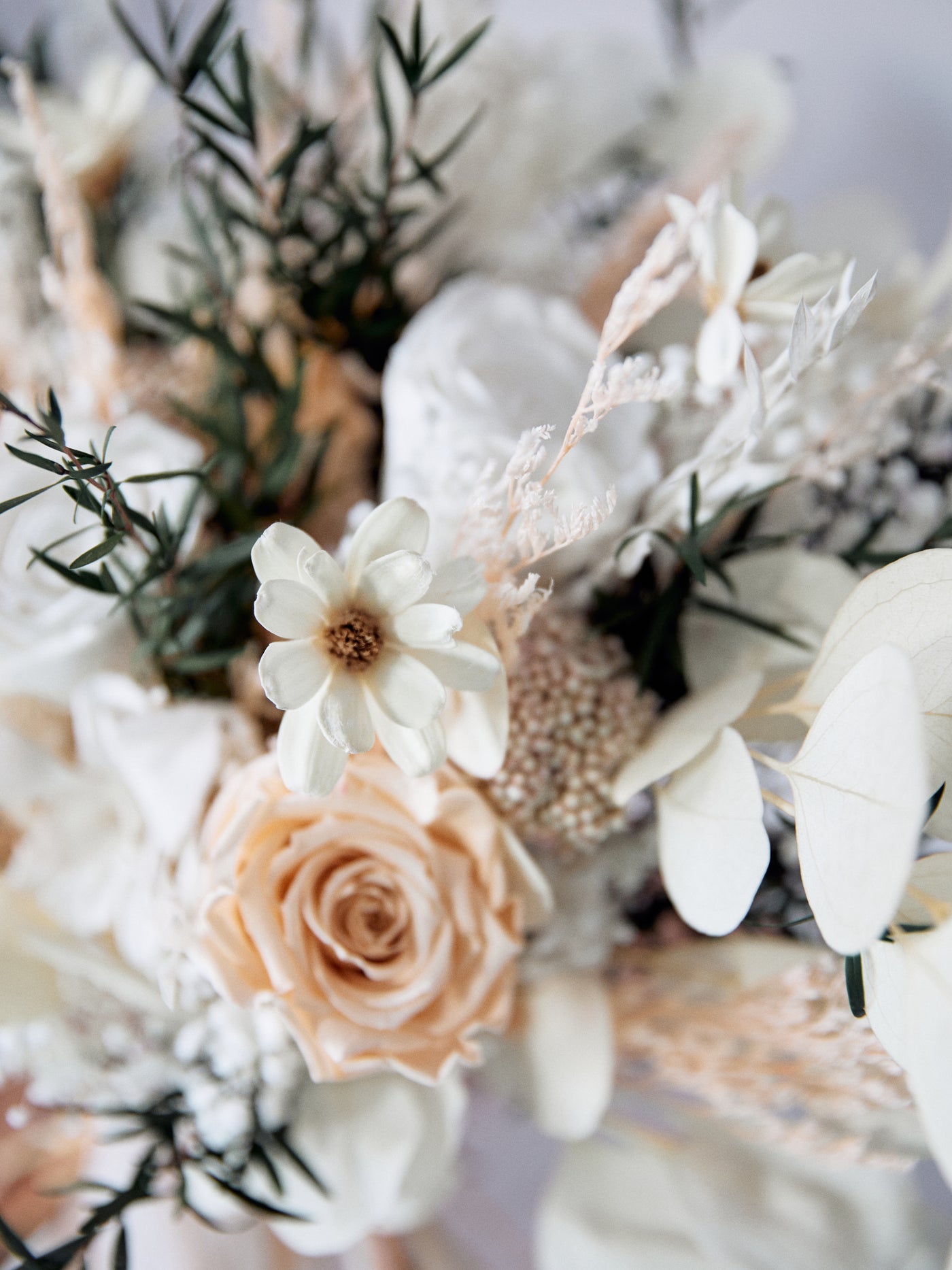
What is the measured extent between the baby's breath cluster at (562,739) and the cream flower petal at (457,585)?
0.32ft

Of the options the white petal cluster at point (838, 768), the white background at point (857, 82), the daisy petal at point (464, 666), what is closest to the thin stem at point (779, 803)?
the white petal cluster at point (838, 768)

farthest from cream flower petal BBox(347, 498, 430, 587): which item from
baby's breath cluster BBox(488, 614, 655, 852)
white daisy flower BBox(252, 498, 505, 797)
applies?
baby's breath cluster BBox(488, 614, 655, 852)

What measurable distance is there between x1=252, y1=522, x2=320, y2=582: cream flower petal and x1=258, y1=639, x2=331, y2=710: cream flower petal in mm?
21

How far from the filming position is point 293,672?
0.89ft

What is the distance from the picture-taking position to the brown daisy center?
0.29 meters

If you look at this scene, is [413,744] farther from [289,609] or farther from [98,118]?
[98,118]

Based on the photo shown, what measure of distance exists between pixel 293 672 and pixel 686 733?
16cm

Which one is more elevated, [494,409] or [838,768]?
[494,409]

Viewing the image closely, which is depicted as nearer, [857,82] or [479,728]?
[479,728]

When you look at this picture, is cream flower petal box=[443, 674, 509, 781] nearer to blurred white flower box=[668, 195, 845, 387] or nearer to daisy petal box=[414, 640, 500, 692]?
daisy petal box=[414, 640, 500, 692]

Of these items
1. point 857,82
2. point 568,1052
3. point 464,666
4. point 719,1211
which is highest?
point 857,82

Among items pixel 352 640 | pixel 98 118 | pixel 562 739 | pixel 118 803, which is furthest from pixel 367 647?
pixel 98 118

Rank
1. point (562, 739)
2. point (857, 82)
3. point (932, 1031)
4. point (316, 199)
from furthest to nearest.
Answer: point (857, 82), point (316, 199), point (562, 739), point (932, 1031)

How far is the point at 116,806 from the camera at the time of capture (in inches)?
18.1
